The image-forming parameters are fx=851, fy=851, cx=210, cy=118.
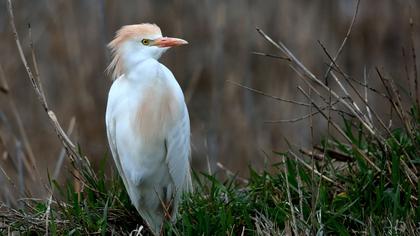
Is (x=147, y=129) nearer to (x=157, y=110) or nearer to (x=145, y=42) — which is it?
(x=157, y=110)

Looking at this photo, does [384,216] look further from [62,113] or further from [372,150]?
[62,113]

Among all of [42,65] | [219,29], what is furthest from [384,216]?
[42,65]

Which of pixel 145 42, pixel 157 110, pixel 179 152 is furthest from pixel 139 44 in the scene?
pixel 179 152

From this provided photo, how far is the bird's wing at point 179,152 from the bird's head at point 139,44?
31 centimetres

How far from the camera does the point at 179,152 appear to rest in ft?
10.9

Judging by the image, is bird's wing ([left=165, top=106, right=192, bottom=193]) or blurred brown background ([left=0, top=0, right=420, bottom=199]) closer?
bird's wing ([left=165, top=106, right=192, bottom=193])

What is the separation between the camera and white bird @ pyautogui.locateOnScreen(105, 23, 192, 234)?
323 centimetres

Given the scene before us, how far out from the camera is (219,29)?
594cm

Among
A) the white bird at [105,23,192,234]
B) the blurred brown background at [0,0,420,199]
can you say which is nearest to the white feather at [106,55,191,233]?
the white bird at [105,23,192,234]

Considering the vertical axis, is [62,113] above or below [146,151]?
below

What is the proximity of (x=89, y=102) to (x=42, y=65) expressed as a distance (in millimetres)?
594

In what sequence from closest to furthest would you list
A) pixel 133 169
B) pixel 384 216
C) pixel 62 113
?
pixel 384 216 → pixel 133 169 → pixel 62 113

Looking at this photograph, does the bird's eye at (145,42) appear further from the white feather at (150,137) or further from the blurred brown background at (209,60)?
the blurred brown background at (209,60)

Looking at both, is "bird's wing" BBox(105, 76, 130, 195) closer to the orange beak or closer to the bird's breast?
the bird's breast
